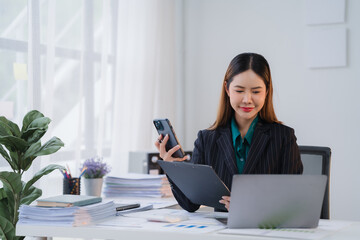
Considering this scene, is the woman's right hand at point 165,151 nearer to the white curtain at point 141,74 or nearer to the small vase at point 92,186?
the small vase at point 92,186

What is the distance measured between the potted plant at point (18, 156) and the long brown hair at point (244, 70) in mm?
694

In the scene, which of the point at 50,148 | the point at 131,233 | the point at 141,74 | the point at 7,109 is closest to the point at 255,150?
the point at 131,233

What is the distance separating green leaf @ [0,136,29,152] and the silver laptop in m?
1.04

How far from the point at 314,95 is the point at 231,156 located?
1.99m

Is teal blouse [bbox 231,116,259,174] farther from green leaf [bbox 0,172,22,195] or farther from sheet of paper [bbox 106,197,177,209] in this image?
green leaf [bbox 0,172,22,195]

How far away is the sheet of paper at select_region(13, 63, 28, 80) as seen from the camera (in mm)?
2715

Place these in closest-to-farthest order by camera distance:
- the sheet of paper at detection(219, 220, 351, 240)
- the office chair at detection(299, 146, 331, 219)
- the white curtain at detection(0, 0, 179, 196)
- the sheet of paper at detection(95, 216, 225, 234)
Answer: the sheet of paper at detection(219, 220, 351, 240)
the sheet of paper at detection(95, 216, 225, 234)
the office chair at detection(299, 146, 331, 219)
the white curtain at detection(0, 0, 179, 196)

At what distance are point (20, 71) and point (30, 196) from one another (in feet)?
2.46

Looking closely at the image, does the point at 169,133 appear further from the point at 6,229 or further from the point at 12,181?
the point at 6,229

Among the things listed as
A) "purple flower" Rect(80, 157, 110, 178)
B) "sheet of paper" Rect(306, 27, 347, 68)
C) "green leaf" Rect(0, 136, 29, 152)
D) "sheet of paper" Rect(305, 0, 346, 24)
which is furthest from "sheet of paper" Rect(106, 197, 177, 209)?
"sheet of paper" Rect(305, 0, 346, 24)

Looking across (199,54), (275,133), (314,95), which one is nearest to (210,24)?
(199,54)

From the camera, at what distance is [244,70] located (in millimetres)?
1988

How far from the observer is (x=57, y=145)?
7.43 feet

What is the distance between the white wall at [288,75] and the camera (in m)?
3.78
